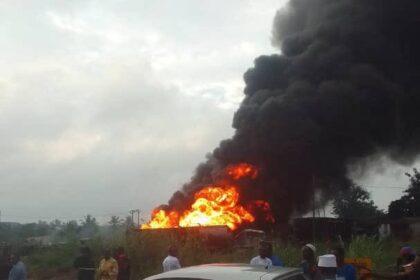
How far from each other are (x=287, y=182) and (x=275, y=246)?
17.0m

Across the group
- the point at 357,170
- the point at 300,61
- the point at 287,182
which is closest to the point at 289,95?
the point at 300,61

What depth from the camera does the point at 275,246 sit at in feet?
50.7

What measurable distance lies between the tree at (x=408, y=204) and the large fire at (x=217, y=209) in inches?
939

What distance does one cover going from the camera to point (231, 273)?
4910 mm

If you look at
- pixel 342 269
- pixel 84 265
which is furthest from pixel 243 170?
pixel 342 269

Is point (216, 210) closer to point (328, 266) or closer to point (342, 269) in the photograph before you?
point (342, 269)

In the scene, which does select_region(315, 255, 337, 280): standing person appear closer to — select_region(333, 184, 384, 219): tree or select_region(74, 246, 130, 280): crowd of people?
select_region(74, 246, 130, 280): crowd of people

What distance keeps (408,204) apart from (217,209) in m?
28.2

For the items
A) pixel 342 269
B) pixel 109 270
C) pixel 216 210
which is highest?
pixel 216 210

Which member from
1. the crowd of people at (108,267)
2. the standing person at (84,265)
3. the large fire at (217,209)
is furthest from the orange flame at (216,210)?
the standing person at (84,265)

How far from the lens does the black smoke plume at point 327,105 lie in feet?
103

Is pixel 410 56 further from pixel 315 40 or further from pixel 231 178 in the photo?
pixel 231 178

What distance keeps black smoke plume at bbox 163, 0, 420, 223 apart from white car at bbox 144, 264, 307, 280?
83.4 ft

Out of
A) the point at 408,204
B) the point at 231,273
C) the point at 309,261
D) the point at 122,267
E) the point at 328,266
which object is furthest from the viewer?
the point at 408,204
